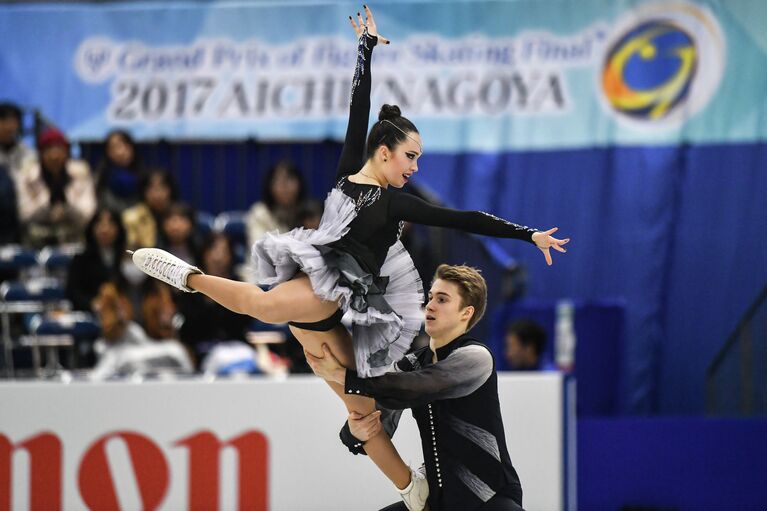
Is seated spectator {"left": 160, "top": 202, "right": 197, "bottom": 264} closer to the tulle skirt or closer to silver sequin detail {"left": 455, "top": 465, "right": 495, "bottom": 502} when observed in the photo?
the tulle skirt

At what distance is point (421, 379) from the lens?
3410mm

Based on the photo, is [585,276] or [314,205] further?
[585,276]

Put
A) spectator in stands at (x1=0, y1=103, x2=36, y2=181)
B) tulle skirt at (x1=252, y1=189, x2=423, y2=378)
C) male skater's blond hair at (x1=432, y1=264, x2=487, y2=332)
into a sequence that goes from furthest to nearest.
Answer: spectator in stands at (x1=0, y1=103, x2=36, y2=181), male skater's blond hair at (x1=432, y1=264, x2=487, y2=332), tulle skirt at (x1=252, y1=189, x2=423, y2=378)

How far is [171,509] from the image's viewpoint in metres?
5.26

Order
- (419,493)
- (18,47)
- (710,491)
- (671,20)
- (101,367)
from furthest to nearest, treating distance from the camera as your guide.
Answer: (18,47)
(671,20)
(101,367)
(710,491)
(419,493)

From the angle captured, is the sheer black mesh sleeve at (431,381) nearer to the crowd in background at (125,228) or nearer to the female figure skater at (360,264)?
the female figure skater at (360,264)

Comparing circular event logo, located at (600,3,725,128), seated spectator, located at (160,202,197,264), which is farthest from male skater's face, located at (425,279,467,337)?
circular event logo, located at (600,3,725,128)

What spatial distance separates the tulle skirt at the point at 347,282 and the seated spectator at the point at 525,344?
10.6 ft

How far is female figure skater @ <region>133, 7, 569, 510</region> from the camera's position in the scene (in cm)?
329

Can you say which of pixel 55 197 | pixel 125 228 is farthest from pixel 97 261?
pixel 55 197

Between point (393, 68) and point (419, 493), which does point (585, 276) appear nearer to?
point (393, 68)

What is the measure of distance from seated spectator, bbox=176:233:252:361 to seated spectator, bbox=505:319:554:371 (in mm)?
1721

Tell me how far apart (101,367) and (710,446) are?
3.66m

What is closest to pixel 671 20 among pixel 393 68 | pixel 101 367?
pixel 393 68
